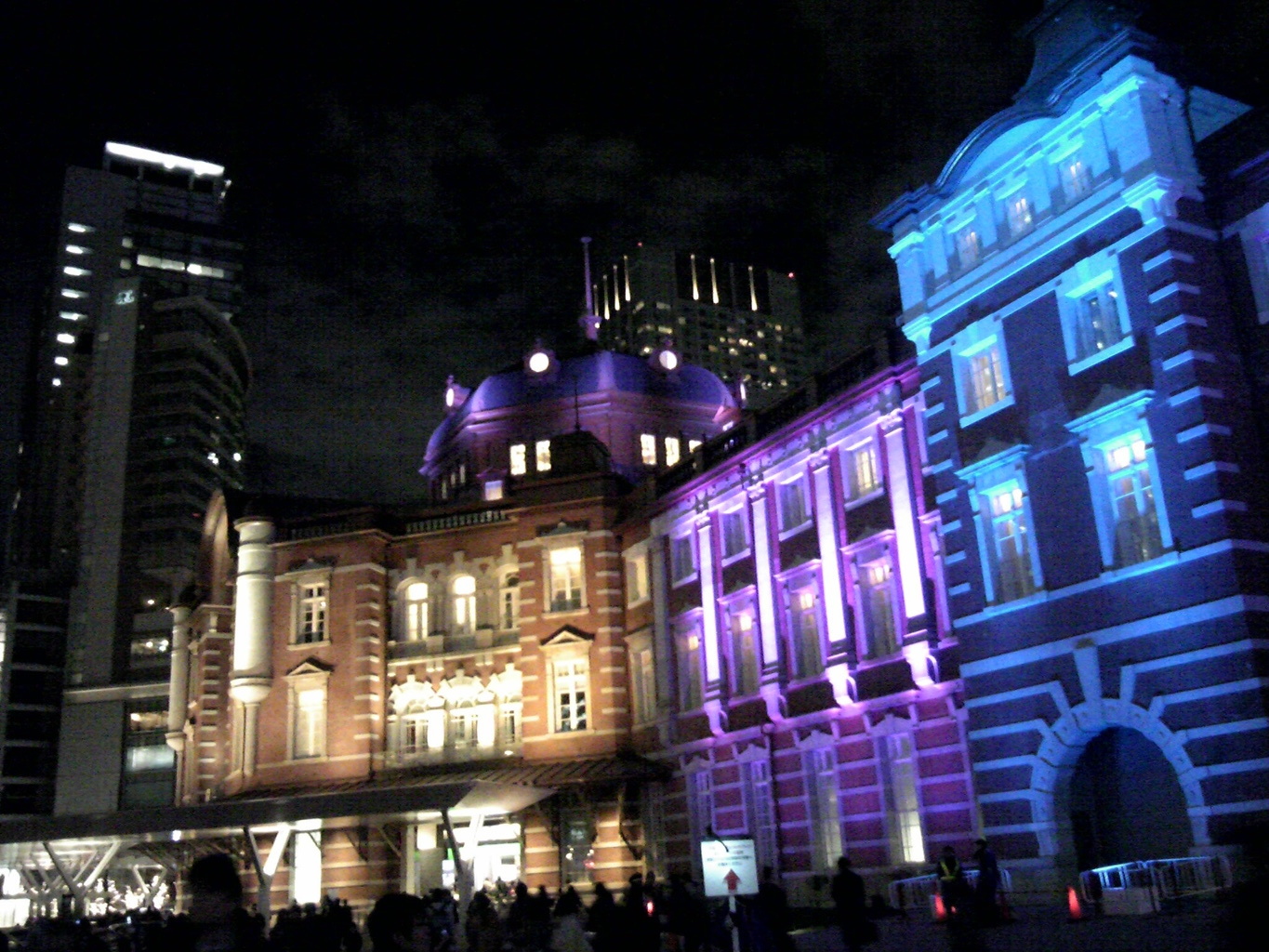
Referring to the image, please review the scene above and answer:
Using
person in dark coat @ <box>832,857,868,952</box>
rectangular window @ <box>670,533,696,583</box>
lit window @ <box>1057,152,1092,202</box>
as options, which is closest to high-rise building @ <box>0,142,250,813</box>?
rectangular window @ <box>670,533,696,583</box>

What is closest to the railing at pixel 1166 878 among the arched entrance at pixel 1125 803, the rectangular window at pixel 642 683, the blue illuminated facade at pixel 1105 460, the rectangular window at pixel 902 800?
the blue illuminated facade at pixel 1105 460

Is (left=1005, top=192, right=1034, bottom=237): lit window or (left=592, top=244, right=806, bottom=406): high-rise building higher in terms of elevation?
(left=592, top=244, right=806, bottom=406): high-rise building

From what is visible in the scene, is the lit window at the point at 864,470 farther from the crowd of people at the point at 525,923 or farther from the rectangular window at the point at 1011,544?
the crowd of people at the point at 525,923

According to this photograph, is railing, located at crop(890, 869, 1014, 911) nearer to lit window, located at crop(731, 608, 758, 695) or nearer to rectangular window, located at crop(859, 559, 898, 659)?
rectangular window, located at crop(859, 559, 898, 659)

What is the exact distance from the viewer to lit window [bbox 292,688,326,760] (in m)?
44.1

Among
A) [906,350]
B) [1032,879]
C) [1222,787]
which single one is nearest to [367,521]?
[906,350]

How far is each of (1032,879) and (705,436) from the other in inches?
1239

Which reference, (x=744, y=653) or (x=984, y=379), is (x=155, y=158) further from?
(x=984, y=379)

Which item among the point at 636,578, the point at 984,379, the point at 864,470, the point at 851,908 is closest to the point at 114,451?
the point at 636,578

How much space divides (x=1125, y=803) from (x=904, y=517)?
8.79m

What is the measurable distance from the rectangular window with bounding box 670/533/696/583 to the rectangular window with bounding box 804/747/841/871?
7982mm

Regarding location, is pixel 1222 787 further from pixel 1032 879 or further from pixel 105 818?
pixel 105 818

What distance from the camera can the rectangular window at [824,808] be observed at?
3284 centimetres

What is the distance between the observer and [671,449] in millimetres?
53375
